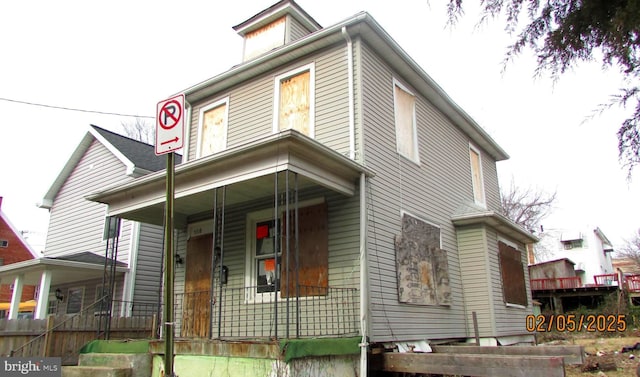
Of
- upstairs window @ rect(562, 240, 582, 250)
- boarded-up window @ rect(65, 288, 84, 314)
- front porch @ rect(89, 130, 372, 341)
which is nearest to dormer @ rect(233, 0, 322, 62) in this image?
front porch @ rect(89, 130, 372, 341)

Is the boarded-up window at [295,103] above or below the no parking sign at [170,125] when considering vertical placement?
above

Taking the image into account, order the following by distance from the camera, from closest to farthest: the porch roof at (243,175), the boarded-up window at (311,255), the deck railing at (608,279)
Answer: the porch roof at (243,175)
the boarded-up window at (311,255)
the deck railing at (608,279)

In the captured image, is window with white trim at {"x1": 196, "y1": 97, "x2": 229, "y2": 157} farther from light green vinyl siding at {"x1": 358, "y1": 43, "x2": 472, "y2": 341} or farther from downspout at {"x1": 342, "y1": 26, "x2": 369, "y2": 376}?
light green vinyl siding at {"x1": 358, "y1": 43, "x2": 472, "y2": 341}

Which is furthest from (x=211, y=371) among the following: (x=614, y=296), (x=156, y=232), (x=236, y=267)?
(x=614, y=296)

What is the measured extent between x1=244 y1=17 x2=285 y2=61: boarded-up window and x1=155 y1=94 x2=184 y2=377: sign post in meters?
7.62

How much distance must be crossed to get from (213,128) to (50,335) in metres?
5.45

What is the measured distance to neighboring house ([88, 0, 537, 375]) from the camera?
7988 millimetres

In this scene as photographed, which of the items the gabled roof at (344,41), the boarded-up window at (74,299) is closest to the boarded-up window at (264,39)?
the gabled roof at (344,41)

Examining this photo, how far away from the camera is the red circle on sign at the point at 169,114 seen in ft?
14.1

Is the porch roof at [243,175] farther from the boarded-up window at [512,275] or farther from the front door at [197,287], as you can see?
the boarded-up window at [512,275]

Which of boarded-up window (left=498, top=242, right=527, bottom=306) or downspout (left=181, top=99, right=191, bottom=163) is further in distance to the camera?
boarded-up window (left=498, top=242, right=527, bottom=306)

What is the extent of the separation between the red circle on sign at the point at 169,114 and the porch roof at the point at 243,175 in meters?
2.62

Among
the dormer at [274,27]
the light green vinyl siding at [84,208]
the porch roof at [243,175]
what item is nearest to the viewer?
the porch roof at [243,175]

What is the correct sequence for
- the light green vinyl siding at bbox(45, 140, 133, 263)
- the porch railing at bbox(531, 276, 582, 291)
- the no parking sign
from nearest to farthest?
the no parking sign, the light green vinyl siding at bbox(45, 140, 133, 263), the porch railing at bbox(531, 276, 582, 291)
